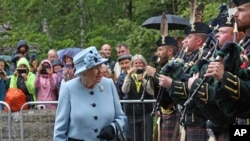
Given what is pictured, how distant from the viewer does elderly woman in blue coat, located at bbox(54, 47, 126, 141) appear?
6.32m

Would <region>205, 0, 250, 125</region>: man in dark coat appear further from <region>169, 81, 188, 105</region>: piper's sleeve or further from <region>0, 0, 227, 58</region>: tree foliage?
<region>0, 0, 227, 58</region>: tree foliage

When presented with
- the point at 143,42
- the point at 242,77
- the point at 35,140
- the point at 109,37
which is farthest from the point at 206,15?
the point at 242,77

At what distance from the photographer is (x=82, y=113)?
20.8 feet

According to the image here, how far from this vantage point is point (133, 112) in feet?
33.3

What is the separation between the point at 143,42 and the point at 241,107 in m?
11.9

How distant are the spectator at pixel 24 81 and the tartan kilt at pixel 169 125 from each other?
3.29m

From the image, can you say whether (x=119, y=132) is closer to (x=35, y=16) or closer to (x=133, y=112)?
(x=133, y=112)

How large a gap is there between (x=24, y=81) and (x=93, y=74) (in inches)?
187

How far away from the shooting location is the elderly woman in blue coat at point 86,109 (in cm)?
632

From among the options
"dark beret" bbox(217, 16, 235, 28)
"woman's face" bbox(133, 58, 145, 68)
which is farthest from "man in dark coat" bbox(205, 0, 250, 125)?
"woman's face" bbox(133, 58, 145, 68)

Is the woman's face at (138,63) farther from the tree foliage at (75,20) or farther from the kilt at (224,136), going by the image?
the tree foliage at (75,20)

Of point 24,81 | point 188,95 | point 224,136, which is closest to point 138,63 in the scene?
point 24,81

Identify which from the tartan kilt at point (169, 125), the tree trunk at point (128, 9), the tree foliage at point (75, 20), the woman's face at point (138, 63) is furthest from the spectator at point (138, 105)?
the tree trunk at point (128, 9)

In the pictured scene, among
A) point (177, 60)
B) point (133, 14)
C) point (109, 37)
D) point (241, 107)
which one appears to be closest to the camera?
point (241, 107)
